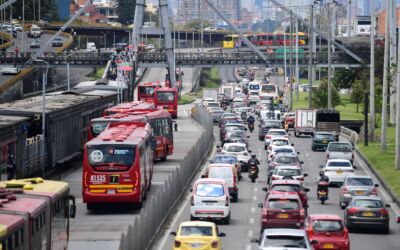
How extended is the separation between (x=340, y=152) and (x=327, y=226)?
30915mm

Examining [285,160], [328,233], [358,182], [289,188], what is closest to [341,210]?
[358,182]

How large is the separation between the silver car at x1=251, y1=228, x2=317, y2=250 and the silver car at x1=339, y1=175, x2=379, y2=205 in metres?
17.3

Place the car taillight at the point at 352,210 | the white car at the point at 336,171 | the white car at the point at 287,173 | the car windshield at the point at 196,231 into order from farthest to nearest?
the white car at the point at 336,171
the white car at the point at 287,173
the car taillight at the point at 352,210
the car windshield at the point at 196,231

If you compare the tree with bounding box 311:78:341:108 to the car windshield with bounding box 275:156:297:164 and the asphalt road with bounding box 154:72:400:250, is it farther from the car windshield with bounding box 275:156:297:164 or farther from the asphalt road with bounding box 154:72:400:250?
the car windshield with bounding box 275:156:297:164

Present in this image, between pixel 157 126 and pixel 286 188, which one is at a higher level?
pixel 157 126

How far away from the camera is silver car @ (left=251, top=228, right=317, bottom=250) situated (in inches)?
1153

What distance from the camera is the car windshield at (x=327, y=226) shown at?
35188 mm

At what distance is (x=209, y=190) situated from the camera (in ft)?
141

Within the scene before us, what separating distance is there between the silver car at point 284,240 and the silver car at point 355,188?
17.3 metres

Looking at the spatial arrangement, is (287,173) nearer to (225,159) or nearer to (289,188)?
(225,159)

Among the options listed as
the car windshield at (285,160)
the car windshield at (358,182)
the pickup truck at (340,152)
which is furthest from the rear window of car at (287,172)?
the pickup truck at (340,152)

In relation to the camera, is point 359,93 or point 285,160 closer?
point 285,160

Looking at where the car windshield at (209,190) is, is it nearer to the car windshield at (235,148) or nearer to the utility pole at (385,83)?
the car windshield at (235,148)

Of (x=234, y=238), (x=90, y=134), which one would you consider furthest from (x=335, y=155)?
(x=234, y=238)
